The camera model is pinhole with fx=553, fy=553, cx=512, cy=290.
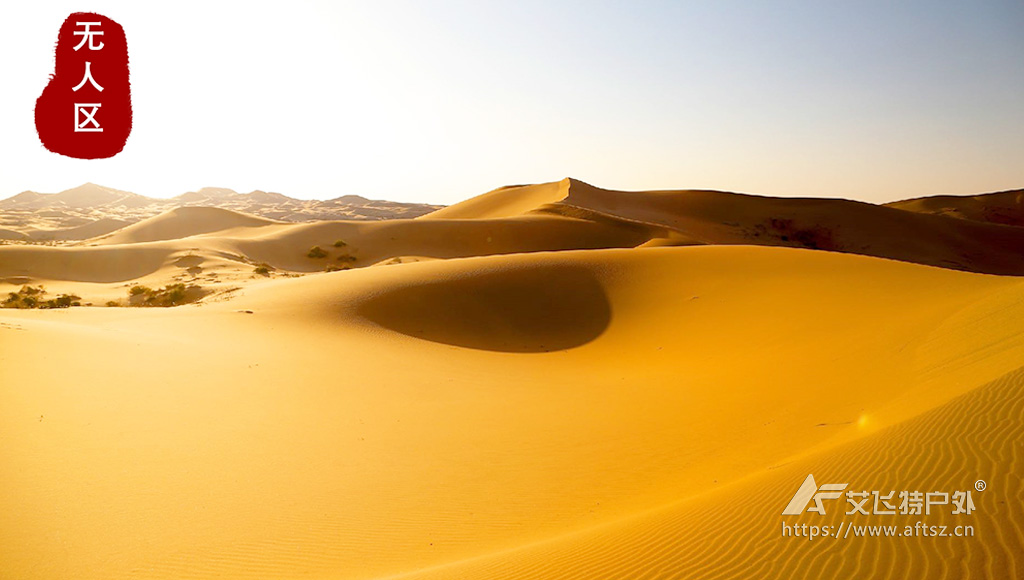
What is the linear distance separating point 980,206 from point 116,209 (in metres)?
137

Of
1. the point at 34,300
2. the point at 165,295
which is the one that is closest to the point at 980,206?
the point at 165,295

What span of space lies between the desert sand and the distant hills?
52.5m

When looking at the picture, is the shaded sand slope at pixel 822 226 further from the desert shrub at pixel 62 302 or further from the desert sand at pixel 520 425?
the desert shrub at pixel 62 302

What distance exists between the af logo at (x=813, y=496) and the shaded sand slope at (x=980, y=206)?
85320 mm

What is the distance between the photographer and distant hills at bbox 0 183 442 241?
190ft

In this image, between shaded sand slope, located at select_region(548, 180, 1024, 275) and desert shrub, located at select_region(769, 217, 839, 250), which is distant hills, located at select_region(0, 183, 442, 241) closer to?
shaded sand slope, located at select_region(548, 180, 1024, 275)

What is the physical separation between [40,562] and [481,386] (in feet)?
21.6

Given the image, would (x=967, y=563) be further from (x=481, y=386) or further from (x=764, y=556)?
(x=481, y=386)

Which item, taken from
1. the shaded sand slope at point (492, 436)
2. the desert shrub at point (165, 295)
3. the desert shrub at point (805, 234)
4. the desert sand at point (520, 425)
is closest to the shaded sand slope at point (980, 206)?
the desert shrub at point (805, 234)

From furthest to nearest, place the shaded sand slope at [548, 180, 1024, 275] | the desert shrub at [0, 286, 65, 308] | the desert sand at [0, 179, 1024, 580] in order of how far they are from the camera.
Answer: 1. the shaded sand slope at [548, 180, 1024, 275]
2. the desert shrub at [0, 286, 65, 308]
3. the desert sand at [0, 179, 1024, 580]

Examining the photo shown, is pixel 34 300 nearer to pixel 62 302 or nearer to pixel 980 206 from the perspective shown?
pixel 62 302

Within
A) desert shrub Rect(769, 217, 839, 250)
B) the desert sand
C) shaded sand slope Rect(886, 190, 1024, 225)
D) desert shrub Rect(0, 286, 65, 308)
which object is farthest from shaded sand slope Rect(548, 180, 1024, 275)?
desert shrub Rect(0, 286, 65, 308)

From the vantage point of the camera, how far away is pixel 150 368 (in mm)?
8703

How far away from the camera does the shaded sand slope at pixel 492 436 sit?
12.5 ft
